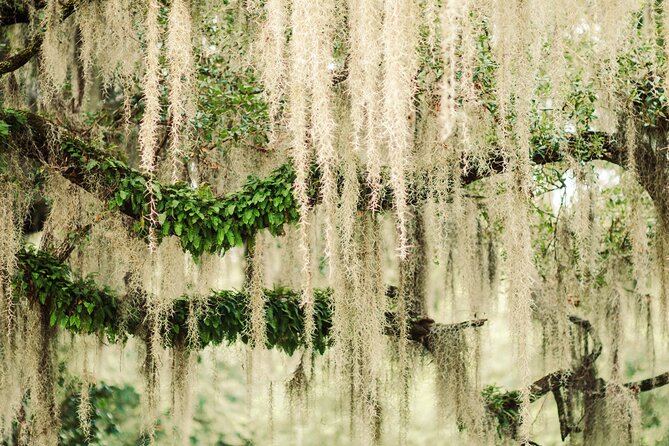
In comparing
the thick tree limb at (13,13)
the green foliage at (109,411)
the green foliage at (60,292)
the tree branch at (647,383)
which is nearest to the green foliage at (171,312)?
the green foliage at (60,292)

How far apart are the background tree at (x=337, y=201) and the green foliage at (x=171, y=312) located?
14 mm

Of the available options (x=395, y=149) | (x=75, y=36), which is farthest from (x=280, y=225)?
(x=75, y=36)

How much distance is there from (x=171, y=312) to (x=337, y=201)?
3.48 feet

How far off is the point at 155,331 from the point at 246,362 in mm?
717

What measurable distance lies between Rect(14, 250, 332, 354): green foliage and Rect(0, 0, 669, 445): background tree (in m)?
0.01

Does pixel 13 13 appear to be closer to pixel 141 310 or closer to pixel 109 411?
pixel 141 310

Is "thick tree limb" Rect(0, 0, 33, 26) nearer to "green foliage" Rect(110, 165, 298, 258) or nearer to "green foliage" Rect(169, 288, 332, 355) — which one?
"green foliage" Rect(110, 165, 298, 258)

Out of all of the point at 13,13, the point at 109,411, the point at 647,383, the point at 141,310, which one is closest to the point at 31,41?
the point at 13,13

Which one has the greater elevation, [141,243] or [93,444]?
[141,243]

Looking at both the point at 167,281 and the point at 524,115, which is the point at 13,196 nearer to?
the point at 167,281

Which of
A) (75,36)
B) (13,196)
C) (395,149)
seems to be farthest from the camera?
(75,36)

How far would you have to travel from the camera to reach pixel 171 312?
4.17 meters

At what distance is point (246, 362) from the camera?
181 inches

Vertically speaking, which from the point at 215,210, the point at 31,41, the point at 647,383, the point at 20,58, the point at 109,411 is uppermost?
the point at 31,41
